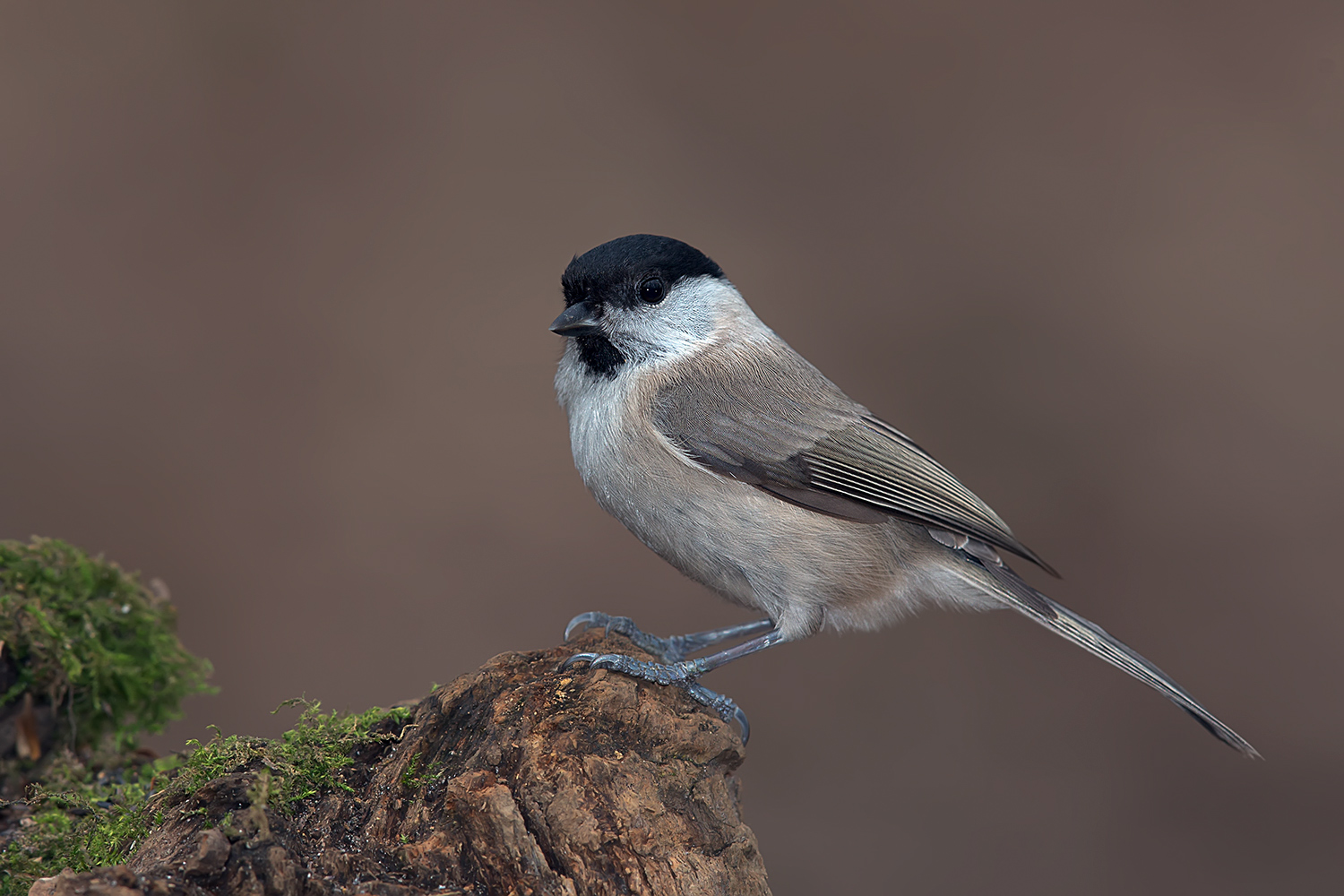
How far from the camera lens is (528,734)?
5.27ft

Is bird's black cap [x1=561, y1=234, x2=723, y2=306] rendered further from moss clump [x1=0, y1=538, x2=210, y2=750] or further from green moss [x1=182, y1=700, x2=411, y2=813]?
moss clump [x1=0, y1=538, x2=210, y2=750]

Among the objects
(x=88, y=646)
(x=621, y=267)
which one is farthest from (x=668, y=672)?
(x=88, y=646)

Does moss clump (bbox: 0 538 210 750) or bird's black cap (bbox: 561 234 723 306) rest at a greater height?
bird's black cap (bbox: 561 234 723 306)

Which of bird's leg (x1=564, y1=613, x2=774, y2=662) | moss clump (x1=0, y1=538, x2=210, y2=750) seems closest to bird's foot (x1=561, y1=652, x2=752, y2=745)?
bird's leg (x1=564, y1=613, x2=774, y2=662)

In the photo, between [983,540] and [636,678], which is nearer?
[636,678]

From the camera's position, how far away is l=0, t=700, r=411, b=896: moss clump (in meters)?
1.50

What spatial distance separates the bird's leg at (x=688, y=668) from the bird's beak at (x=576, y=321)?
0.80 m

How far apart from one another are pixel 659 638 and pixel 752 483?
495 mm

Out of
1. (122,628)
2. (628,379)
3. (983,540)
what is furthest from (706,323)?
(122,628)

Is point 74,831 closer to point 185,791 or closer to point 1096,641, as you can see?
point 185,791

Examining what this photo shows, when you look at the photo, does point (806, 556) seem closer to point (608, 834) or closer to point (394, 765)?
point (608, 834)

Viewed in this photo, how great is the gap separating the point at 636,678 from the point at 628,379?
0.77m

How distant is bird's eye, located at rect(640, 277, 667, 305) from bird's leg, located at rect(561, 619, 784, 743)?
0.88 meters

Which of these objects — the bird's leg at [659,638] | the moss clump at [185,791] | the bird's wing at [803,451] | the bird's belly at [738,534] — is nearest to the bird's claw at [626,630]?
the bird's leg at [659,638]
